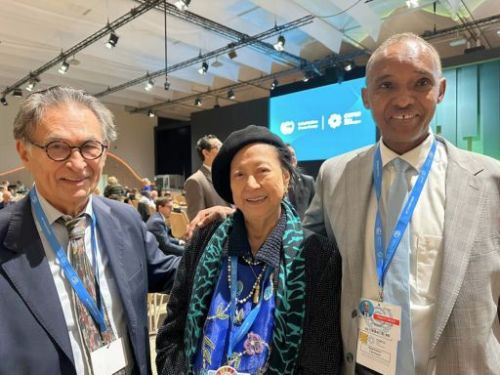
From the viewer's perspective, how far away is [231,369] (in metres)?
1.16

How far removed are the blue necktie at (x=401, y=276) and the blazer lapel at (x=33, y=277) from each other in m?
0.96

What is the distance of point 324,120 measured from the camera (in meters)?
7.75

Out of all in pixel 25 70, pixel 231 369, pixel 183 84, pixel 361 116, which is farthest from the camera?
pixel 183 84

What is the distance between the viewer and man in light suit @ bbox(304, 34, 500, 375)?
1028 mm

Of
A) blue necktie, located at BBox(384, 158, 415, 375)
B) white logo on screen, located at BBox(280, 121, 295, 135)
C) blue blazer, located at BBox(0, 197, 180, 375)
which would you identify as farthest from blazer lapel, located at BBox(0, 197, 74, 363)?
white logo on screen, located at BBox(280, 121, 295, 135)

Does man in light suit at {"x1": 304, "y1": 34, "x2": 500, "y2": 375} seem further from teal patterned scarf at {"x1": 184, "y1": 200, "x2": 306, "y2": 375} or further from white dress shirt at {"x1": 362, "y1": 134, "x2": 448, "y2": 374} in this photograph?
teal patterned scarf at {"x1": 184, "y1": 200, "x2": 306, "y2": 375}

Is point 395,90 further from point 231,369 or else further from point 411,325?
point 231,369

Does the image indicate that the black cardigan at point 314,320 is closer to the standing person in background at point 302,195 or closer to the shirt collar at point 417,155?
the shirt collar at point 417,155

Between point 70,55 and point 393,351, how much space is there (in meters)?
9.15

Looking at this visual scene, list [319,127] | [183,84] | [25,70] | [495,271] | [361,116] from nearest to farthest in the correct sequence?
[495,271], [361,116], [319,127], [25,70], [183,84]

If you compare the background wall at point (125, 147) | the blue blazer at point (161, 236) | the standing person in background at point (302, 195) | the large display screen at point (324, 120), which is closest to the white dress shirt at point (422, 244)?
the standing person in background at point (302, 195)

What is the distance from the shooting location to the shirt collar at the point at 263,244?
1.24 meters

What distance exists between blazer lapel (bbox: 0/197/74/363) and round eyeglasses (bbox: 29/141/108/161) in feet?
0.73

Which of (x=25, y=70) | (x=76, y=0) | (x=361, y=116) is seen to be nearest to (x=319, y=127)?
(x=361, y=116)
